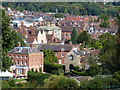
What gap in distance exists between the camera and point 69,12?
33.8 meters

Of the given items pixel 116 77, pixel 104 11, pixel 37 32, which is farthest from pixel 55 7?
pixel 116 77

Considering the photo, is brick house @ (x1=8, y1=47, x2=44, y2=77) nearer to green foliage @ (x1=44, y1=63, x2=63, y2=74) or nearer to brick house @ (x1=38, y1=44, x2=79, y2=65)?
green foliage @ (x1=44, y1=63, x2=63, y2=74)

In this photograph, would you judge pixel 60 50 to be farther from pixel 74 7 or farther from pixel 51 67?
pixel 74 7

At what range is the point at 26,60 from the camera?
10914 millimetres

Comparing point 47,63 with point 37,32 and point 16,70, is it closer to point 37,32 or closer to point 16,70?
point 16,70

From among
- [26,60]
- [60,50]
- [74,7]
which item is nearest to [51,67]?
[26,60]

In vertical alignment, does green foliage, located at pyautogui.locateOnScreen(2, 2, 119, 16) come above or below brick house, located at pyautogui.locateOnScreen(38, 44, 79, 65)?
above

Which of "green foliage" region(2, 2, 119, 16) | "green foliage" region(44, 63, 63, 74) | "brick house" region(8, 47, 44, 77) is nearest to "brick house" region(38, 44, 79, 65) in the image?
"green foliage" region(44, 63, 63, 74)

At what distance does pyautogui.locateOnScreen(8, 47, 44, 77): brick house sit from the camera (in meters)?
10.7

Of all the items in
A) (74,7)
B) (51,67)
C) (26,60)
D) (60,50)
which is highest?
(74,7)

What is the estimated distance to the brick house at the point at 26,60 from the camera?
10664 mm

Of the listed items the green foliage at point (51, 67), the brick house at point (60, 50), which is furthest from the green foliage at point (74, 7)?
the green foliage at point (51, 67)

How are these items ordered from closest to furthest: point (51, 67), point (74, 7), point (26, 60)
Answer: point (26, 60) < point (51, 67) < point (74, 7)

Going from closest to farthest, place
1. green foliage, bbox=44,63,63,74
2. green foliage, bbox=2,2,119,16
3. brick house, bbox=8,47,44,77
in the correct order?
brick house, bbox=8,47,44,77 < green foliage, bbox=44,63,63,74 < green foliage, bbox=2,2,119,16
